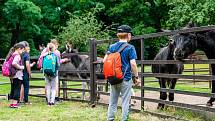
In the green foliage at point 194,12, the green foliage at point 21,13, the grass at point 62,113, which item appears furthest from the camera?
the green foliage at point 21,13

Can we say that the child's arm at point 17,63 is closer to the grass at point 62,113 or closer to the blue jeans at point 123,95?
the grass at point 62,113

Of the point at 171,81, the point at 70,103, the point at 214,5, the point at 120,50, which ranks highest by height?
the point at 214,5

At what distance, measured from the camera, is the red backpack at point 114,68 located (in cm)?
751

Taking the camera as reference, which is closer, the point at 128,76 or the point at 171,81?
the point at 128,76

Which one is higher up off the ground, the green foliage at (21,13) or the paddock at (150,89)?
the green foliage at (21,13)

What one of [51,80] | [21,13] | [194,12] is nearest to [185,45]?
[51,80]

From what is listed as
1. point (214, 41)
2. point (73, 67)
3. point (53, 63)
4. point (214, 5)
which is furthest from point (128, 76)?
point (214, 5)

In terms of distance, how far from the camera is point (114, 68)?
24.7 feet

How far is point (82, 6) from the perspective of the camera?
48.1 m

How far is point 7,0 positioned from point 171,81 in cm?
3422

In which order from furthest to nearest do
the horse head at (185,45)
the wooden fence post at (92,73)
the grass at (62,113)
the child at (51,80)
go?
the child at (51,80)
the wooden fence post at (92,73)
the grass at (62,113)
the horse head at (185,45)

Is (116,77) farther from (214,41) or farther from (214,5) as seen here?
(214,5)

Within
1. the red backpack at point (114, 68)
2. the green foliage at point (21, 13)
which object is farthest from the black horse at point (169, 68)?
the green foliage at point (21, 13)

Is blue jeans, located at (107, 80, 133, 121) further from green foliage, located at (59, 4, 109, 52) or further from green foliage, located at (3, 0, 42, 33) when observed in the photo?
green foliage, located at (3, 0, 42, 33)
